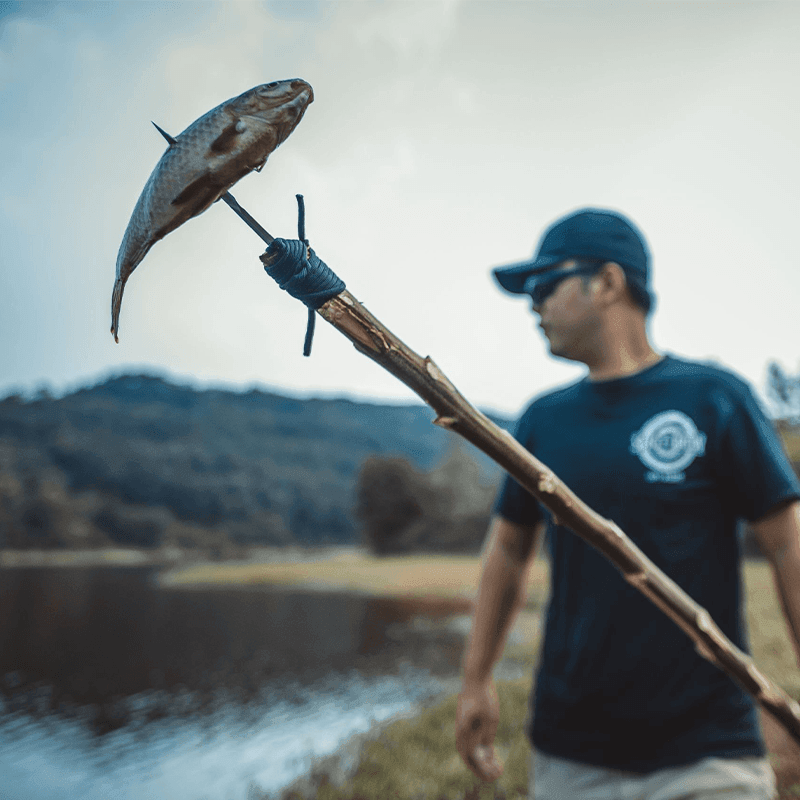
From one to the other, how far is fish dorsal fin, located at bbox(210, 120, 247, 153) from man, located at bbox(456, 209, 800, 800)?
1.49 metres

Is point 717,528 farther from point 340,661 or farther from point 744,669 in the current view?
point 340,661

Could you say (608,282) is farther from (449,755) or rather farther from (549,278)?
(449,755)

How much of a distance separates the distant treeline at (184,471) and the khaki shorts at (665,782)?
41.0 metres

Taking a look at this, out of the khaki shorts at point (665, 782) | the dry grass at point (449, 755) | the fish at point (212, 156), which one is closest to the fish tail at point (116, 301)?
the fish at point (212, 156)

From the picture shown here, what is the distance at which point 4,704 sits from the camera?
42.4ft

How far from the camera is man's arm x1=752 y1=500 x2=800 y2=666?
6.02 ft

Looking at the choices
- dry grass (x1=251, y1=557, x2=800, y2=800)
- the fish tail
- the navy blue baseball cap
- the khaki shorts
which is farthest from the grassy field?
the fish tail

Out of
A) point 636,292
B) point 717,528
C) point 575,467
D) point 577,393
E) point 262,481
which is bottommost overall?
point 262,481

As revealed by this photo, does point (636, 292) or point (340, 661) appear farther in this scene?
point (340, 661)

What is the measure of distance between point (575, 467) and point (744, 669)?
790mm

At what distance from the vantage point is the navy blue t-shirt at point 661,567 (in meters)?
1.94

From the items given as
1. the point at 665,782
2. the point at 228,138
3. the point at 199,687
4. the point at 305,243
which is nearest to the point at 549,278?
the point at 305,243

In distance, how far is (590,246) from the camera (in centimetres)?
221

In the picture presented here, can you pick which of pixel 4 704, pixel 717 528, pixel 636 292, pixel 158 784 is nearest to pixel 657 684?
pixel 717 528
